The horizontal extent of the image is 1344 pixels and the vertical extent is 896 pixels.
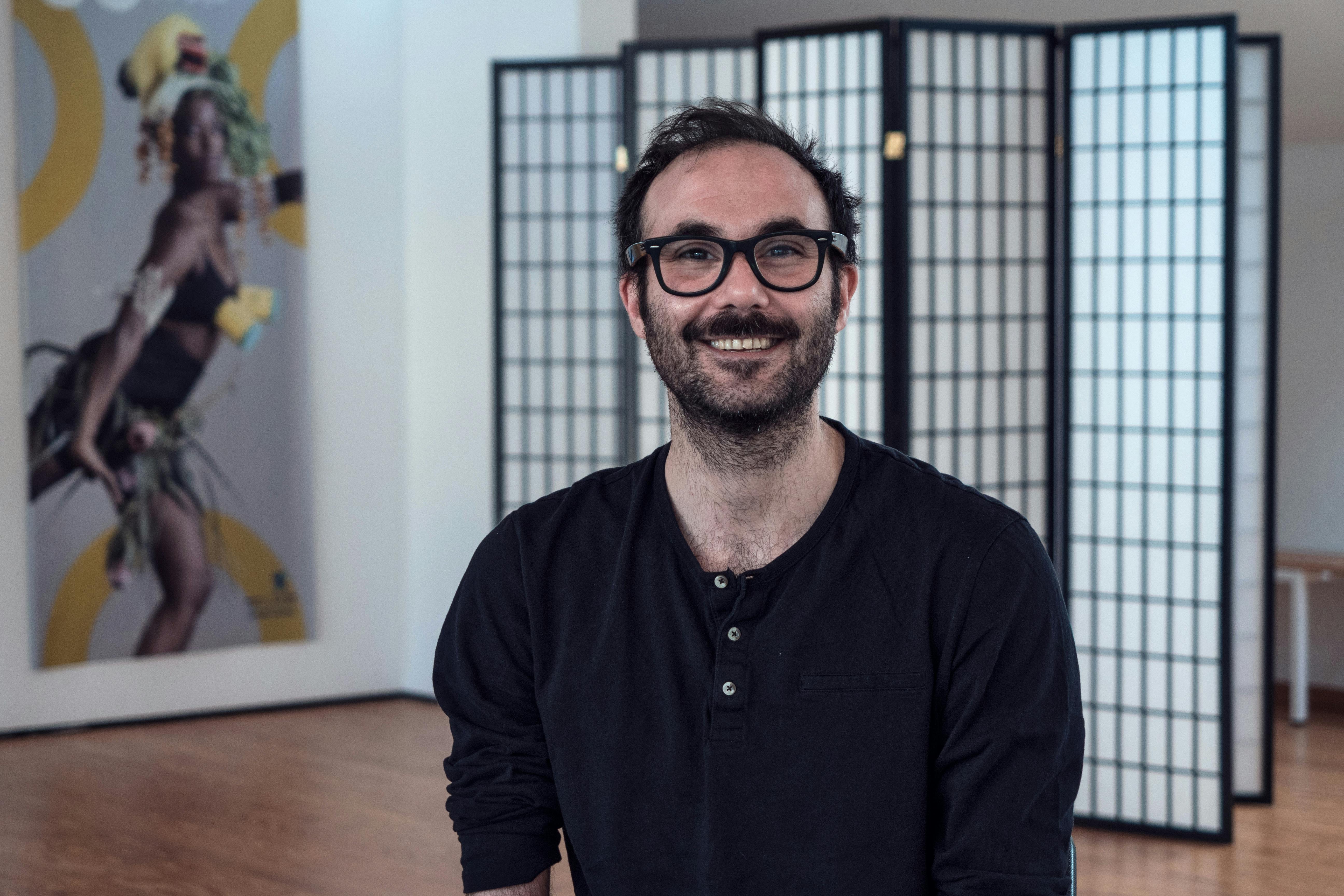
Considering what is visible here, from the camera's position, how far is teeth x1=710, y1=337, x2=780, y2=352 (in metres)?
1.26

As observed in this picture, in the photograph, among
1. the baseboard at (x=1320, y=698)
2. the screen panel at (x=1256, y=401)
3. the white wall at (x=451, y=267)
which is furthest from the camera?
the baseboard at (x=1320, y=698)

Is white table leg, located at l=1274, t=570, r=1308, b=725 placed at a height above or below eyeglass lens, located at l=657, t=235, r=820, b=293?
below

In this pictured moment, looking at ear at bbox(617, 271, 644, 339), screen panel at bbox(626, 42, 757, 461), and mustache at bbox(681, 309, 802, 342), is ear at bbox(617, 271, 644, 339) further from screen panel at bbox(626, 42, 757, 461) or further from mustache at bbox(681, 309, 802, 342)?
screen panel at bbox(626, 42, 757, 461)

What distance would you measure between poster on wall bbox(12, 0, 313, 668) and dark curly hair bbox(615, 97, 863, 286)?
3.30m

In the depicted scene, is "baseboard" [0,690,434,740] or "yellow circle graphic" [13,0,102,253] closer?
"yellow circle graphic" [13,0,102,253]

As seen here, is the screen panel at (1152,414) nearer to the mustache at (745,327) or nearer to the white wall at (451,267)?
the white wall at (451,267)

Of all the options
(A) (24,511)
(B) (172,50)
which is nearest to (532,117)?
Result: (B) (172,50)

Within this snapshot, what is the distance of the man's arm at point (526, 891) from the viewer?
1.32 meters

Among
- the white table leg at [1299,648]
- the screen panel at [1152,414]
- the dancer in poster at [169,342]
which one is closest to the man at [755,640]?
the screen panel at [1152,414]

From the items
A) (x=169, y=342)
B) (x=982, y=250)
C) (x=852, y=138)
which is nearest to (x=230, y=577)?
(x=169, y=342)

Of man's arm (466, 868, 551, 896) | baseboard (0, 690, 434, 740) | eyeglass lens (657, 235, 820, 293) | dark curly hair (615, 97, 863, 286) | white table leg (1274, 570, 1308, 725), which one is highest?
dark curly hair (615, 97, 863, 286)

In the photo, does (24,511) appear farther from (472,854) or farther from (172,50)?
(472,854)

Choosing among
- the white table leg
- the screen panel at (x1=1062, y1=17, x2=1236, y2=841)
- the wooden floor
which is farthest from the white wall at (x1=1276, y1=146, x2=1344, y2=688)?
the screen panel at (x1=1062, y1=17, x2=1236, y2=841)

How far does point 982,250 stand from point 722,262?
2201 millimetres
